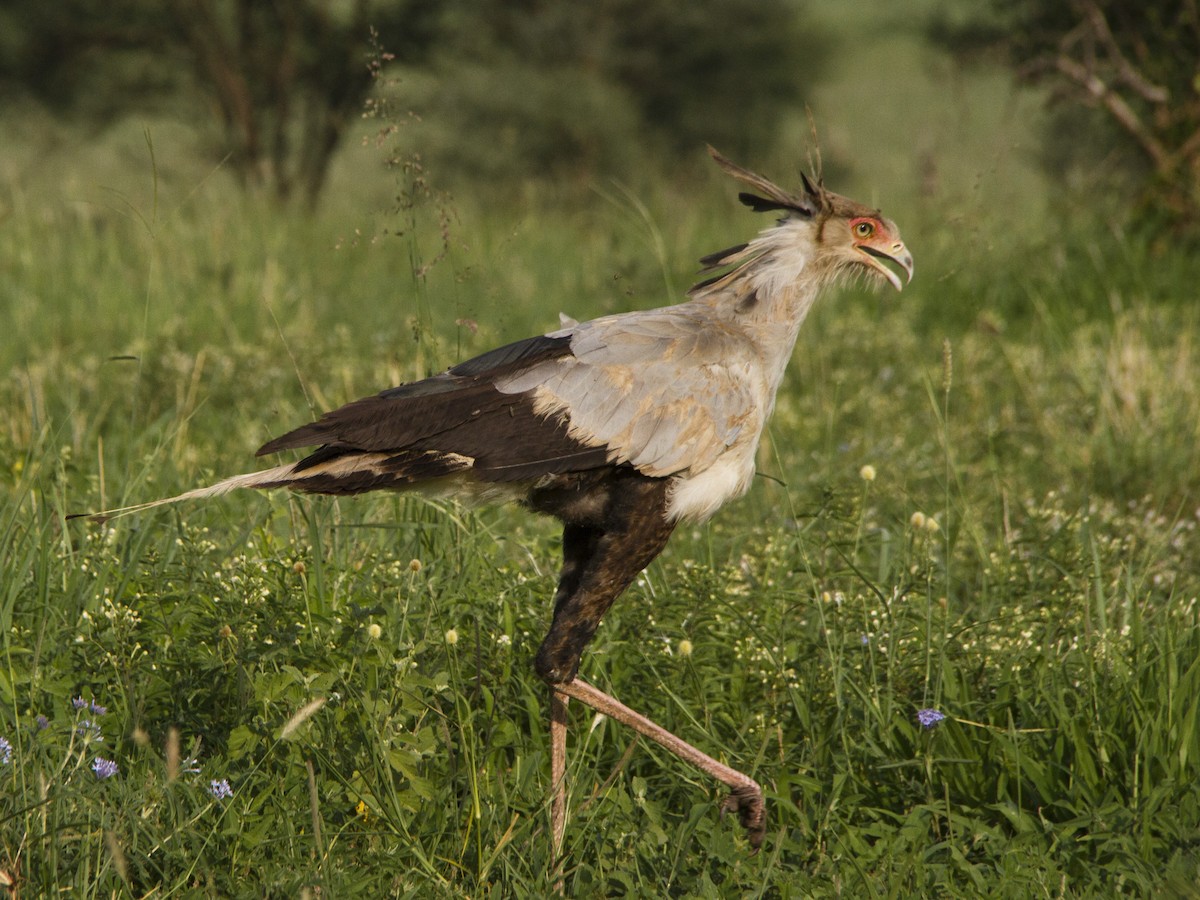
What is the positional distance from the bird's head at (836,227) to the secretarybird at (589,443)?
233 millimetres

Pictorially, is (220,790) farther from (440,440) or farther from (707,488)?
(707,488)

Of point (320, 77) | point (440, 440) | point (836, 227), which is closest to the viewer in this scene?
point (440, 440)

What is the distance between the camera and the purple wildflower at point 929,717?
321cm

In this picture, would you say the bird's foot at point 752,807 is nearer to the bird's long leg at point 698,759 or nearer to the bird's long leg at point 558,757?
the bird's long leg at point 698,759

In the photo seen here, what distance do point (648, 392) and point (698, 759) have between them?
0.88 metres

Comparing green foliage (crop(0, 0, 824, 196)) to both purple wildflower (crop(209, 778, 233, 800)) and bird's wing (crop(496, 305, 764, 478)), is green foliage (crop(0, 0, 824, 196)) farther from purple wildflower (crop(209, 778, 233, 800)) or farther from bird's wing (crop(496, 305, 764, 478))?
purple wildflower (crop(209, 778, 233, 800))

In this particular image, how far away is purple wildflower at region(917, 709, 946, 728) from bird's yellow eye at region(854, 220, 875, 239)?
1262 millimetres

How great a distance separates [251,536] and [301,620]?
509 mm

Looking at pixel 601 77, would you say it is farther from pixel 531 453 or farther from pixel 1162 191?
pixel 531 453

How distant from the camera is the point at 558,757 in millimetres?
3326

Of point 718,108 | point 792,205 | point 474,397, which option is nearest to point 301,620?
point 474,397

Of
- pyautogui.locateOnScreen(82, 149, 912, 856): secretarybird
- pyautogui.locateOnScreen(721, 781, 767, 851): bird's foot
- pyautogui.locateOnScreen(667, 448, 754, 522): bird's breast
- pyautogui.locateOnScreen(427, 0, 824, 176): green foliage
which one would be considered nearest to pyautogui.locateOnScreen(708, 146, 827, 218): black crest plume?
pyautogui.locateOnScreen(82, 149, 912, 856): secretarybird

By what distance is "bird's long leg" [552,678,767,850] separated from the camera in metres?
3.20

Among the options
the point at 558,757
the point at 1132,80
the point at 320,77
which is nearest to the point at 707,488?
the point at 558,757
